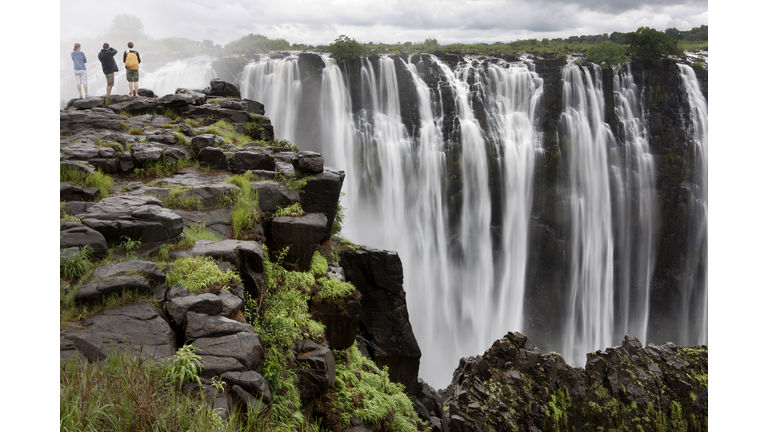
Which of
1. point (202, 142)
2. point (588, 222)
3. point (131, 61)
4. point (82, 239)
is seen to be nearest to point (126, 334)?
point (82, 239)

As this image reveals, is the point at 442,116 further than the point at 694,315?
No

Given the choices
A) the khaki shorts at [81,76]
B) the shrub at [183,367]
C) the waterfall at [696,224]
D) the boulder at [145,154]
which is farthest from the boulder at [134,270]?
the waterfall at [696,224]

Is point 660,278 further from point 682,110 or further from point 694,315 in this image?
point 682,110

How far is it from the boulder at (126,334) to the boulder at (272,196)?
138 inches

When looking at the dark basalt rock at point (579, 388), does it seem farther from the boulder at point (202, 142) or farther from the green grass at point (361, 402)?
the boulder at point (202, 142)

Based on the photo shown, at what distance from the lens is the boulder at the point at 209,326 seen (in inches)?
158

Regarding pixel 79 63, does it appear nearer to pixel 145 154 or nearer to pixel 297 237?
pixel 145 154

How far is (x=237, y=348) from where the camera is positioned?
12.8 ft

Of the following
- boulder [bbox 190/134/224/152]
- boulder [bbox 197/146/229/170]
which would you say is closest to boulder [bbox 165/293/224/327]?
boulder [bbox 197/146/229/170]

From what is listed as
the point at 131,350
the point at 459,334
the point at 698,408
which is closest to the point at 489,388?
the point at 698,408

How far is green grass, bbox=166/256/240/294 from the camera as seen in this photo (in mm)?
4713

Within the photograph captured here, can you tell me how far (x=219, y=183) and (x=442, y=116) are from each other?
1599 cm

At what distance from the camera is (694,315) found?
23641 mm

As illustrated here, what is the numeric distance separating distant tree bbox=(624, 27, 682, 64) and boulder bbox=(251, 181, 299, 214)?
25.4m
